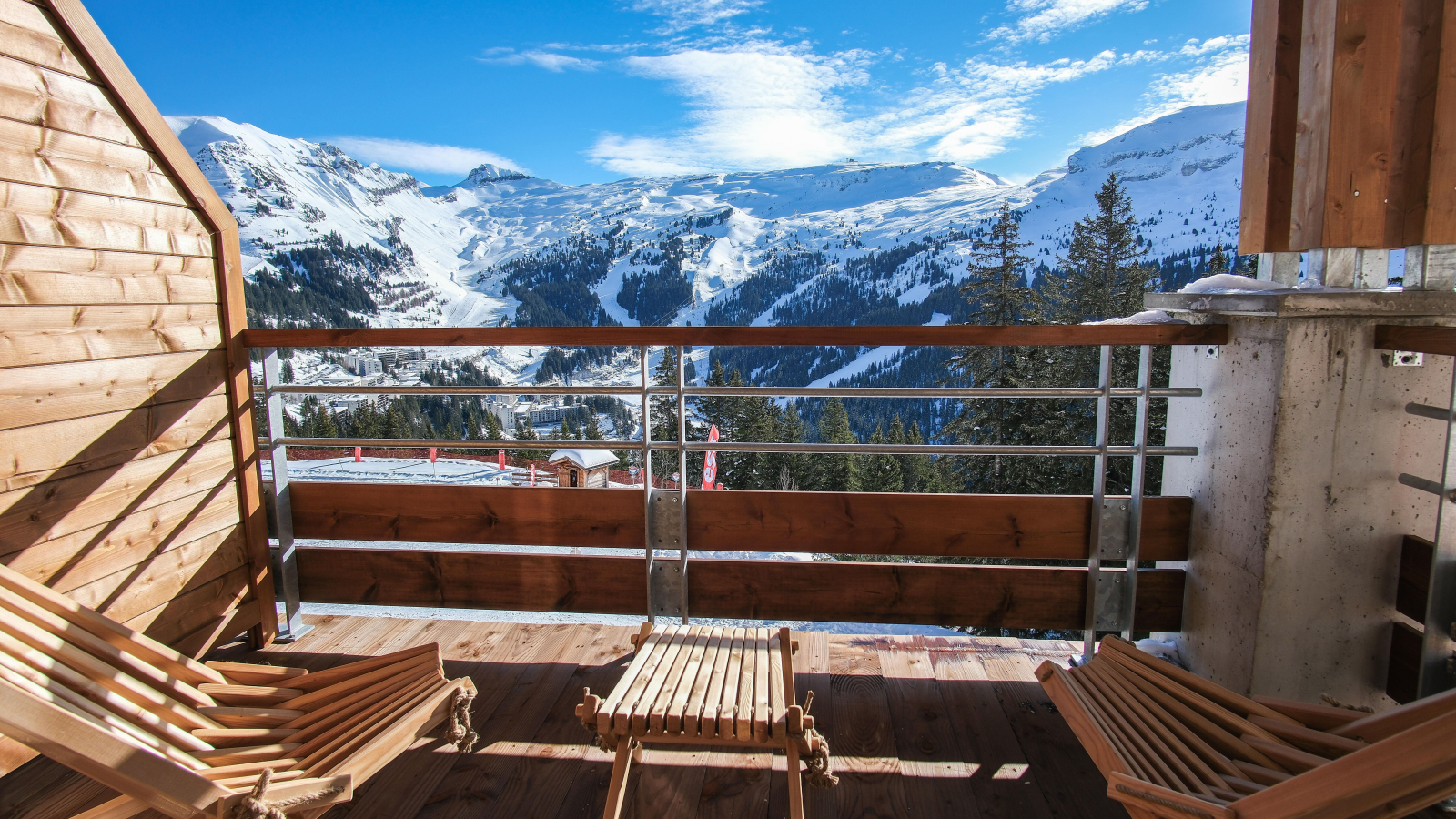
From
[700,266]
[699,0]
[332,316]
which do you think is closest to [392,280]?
[332,316]

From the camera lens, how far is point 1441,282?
186 centimetres

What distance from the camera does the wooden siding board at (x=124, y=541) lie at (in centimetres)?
185

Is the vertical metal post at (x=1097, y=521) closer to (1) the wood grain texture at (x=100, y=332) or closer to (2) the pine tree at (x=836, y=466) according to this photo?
(1) the wood grain texture at (x=100, y=332)

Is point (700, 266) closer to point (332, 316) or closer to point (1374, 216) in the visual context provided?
point (332, 316)

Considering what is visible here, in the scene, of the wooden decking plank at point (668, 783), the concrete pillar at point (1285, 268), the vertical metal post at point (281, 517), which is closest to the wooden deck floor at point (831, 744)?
the wooden decking plank at point (668, 783)

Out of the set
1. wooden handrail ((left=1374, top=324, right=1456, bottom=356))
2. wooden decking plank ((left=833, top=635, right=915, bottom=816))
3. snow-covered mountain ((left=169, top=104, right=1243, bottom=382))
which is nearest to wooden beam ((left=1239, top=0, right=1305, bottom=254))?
wooden handrail ((left=1374, top=324, right=1456, bottom=356))

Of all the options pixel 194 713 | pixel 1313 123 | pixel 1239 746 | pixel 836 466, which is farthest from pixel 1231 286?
pixel 836 466

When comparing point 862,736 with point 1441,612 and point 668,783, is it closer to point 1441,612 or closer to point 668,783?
point 668,783

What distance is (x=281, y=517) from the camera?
253 cm

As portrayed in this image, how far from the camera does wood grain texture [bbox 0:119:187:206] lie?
178 centimetres

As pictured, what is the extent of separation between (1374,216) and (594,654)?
2.61 meters

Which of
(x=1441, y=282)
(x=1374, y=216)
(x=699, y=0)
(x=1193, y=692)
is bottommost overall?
(x=1193, y=692)

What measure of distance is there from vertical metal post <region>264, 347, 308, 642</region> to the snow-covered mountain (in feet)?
258

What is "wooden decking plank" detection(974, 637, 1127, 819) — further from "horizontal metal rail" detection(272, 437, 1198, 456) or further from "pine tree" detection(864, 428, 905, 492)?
"pine tree" detection(864, 428, 905, 492)
